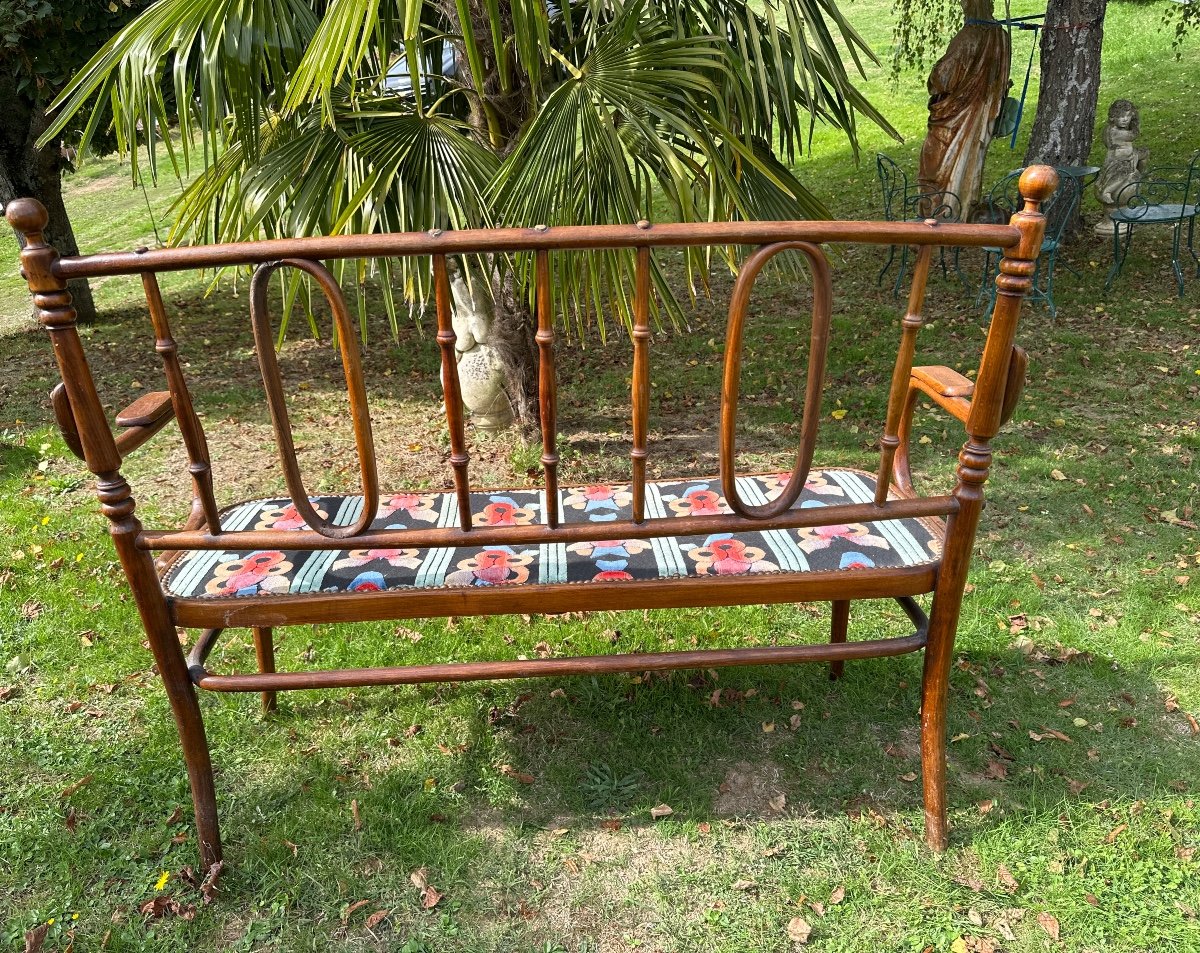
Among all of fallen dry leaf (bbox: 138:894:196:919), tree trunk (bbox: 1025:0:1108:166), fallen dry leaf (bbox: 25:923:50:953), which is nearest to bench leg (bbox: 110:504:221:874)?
fallen dry leaf (bbox: 138:894:196:919)

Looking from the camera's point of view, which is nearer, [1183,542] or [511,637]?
[511,637]

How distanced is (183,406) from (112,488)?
0.25 m

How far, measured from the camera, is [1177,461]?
13.5ft

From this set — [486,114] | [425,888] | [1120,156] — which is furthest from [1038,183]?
[1120,156]

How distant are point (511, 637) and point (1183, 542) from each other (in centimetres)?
266

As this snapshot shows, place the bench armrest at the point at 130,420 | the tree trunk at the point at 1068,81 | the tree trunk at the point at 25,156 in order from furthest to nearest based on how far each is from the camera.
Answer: the tree trunk at the point at 1068,81 < the tree trunk at the point at 25,156 < the bench armrest at the point at 130,420

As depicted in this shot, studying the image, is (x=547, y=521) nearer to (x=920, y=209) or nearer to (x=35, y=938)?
(x=35, y=938)

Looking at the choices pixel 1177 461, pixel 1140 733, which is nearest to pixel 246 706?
pixel 1140 733

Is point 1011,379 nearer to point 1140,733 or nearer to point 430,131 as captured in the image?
point 1140,733

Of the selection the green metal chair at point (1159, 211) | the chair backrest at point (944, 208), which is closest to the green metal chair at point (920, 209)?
the chair backrest at point (944, 208)

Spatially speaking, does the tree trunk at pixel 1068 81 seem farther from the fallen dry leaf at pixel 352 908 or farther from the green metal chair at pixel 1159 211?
the fallen dry leaf at pixel 352 908

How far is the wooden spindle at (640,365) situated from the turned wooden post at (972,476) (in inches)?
26.2

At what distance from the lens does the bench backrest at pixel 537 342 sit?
1.67 m

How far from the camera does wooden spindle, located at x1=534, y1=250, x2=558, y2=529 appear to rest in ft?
5.62
